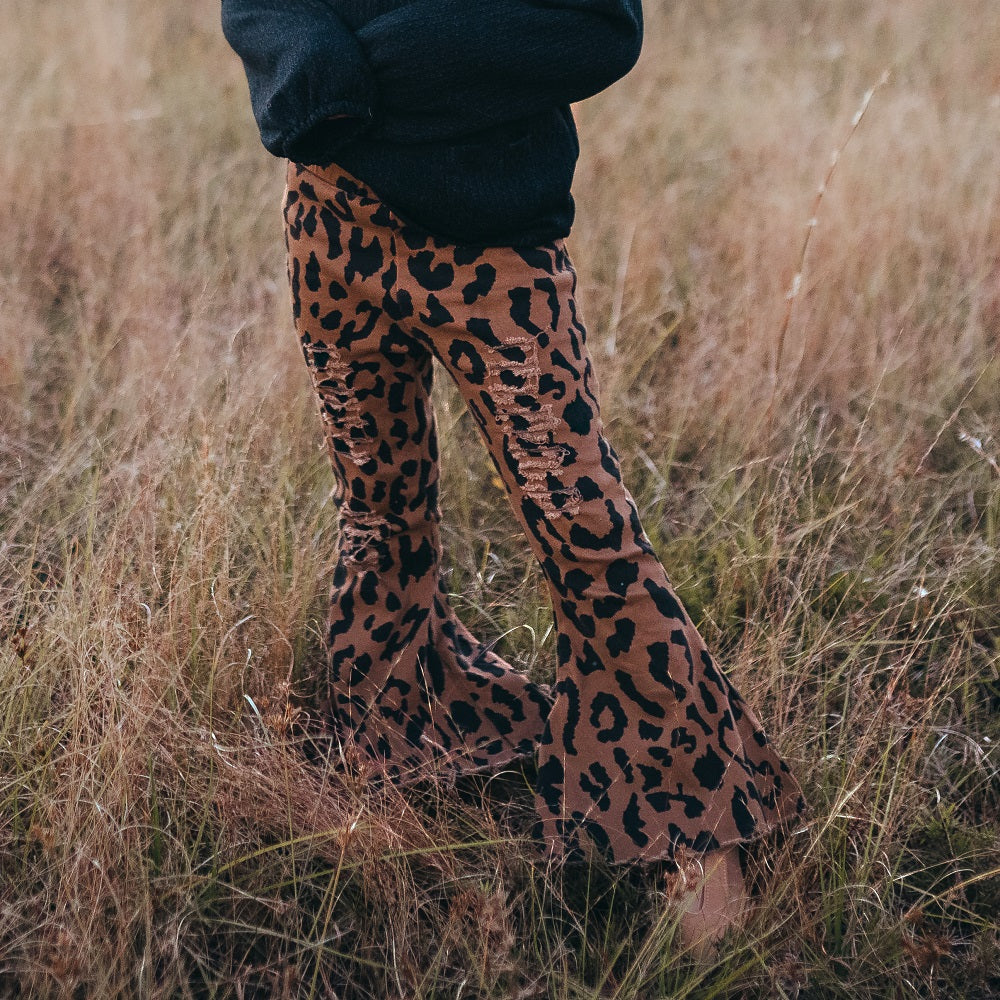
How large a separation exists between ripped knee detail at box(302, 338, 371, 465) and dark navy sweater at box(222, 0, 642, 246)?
1.03 ft

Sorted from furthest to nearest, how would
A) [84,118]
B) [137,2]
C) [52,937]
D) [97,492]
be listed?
[137,2] → [84,118] → [97,492] → [52,937]

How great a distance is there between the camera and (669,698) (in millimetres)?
1618

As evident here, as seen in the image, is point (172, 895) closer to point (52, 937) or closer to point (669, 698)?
point (52, 937)

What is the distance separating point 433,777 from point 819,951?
2.25 ft

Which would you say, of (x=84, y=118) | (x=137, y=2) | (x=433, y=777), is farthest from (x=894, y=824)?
(x=137, y=2)

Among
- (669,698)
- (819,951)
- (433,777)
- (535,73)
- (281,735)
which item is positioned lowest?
(819,951)

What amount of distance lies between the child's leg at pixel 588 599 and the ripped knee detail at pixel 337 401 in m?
0.20


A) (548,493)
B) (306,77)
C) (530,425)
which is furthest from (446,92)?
(548,493)

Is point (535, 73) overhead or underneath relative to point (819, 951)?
overhead

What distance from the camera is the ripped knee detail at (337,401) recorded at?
1720 millimetres

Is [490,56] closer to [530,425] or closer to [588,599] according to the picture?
[530,425]

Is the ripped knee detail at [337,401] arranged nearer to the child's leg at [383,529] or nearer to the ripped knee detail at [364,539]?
the child's leg at [383,529]

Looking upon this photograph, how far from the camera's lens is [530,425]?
5.08 feet

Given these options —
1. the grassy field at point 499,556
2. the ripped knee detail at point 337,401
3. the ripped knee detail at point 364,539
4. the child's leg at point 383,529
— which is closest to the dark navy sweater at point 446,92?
the child's leg at point 383,529
